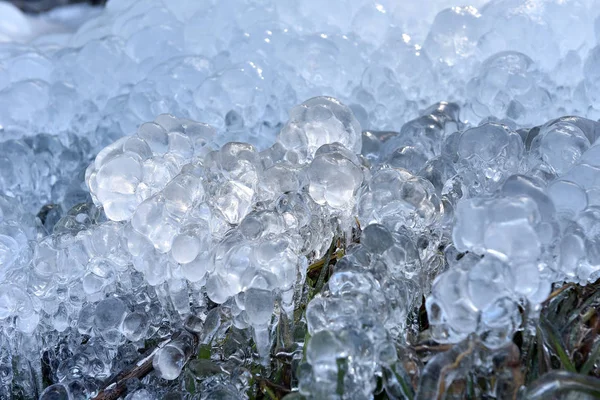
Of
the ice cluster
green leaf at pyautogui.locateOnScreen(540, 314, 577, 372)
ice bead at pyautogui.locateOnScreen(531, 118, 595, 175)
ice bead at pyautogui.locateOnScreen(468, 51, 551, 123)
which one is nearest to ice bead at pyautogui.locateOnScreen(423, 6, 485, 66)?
the ice cluster

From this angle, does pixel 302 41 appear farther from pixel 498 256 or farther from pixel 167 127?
pixel 498 256

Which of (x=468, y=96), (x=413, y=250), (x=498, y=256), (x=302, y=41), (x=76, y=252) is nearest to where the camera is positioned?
(x=498, y=256)

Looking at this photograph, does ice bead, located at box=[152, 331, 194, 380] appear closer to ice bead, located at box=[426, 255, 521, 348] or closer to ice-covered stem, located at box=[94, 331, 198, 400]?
ice-covered stem, located at box=[94, 331, 198, 400]

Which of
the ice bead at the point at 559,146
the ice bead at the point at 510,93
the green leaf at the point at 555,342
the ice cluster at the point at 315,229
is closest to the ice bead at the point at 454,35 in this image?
the ice cluster at the point at 315,229

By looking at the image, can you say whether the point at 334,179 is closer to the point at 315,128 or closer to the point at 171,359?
the point at 315,128

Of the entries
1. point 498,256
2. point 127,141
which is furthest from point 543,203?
point 127,141

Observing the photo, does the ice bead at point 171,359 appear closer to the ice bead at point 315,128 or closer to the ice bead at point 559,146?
the ice bead at point 315,128
